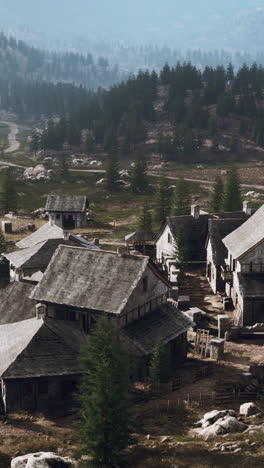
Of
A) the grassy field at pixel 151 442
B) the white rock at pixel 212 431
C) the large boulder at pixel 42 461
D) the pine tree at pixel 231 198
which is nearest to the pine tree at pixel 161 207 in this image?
the pine tree at pixel 231 198

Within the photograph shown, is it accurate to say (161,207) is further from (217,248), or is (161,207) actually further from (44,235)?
(217,248)

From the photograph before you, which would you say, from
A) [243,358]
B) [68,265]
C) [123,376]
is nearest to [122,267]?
[68,265]

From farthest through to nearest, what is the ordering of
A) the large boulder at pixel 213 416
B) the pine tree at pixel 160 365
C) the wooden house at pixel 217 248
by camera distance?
the wooden house at pixel 217 248 → the pine tree at pixel 160 365 → the large boulder at pixel 213 416

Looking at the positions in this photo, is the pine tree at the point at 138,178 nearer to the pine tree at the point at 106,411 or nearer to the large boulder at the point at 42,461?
the pine tree at the point at 106,411

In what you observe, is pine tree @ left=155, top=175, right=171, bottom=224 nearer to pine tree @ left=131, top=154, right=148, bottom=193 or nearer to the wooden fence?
pine tree @ left=131, top=154, right=148, bottom=193

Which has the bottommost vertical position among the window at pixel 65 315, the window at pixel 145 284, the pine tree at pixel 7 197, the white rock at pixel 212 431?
the white rock at pixel 212 431

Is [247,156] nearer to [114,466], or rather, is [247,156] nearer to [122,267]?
[122,267]

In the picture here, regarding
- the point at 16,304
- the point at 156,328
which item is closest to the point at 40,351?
the point at 156,328
